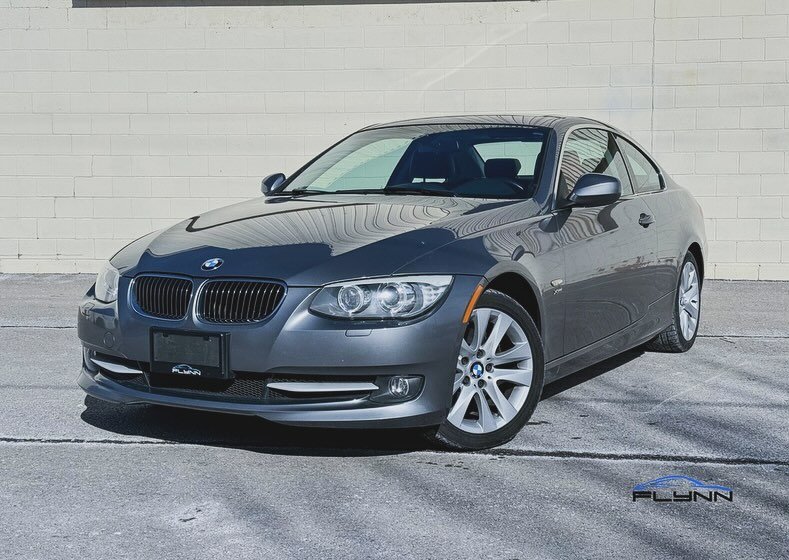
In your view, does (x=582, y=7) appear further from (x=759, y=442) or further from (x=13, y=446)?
(x=13, y=446)

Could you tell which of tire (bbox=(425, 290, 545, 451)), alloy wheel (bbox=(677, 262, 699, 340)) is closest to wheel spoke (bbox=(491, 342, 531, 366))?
tire (bbox=(425, 290, 545, 451))

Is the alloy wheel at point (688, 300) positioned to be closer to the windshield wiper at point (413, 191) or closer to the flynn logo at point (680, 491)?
the windshield wiper at point (413, 191)

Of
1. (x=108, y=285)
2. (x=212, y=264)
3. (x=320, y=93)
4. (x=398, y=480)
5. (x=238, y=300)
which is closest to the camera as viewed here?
(x=398, y=480)

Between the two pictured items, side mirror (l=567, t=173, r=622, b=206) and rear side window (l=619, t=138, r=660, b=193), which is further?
rear side window (l=619, t=138, r=660, b=193)

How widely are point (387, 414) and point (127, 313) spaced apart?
121 centimetres

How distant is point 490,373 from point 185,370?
128 cm

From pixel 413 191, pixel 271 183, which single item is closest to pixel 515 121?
pixel 413 191

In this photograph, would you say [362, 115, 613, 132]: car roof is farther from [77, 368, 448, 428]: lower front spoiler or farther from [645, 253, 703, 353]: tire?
[77, 368, 448, 428]: lower front spoiler

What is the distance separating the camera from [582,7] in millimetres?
11234

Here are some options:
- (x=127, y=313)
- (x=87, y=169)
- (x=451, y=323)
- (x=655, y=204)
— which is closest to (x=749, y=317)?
(x=655, y=204)

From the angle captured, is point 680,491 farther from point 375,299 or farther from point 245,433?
point 245,433

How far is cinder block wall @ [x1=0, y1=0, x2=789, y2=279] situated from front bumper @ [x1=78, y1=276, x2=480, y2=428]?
707 centimetres

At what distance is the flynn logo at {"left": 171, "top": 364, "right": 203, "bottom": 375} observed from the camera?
15.3 feet

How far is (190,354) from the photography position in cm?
466
